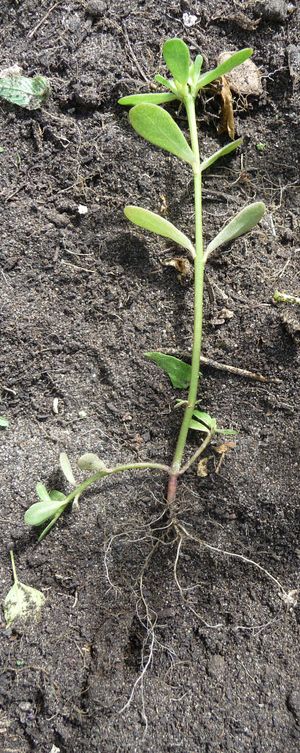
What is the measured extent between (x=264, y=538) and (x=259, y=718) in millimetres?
315

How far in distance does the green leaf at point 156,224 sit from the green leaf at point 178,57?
0.26m

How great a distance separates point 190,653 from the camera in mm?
1188

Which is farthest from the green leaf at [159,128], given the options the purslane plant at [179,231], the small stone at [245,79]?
the small stone at [245,79]

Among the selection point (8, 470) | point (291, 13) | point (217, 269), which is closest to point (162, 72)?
point (291, 13)

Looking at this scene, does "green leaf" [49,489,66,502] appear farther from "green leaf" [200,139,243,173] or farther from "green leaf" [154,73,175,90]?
"green leaf" [154,73,175,90]

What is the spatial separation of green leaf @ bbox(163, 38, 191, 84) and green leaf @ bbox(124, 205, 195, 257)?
0.26 meters

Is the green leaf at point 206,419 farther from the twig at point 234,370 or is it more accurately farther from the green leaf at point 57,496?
the green leaf at point 57,496

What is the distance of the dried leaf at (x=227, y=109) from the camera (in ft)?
4.41

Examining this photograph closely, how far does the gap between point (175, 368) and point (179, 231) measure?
0.88 ft

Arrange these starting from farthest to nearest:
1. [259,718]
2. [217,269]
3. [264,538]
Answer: [217,269], [264,538], [259,718]

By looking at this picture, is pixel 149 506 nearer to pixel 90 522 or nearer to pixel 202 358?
pixel 90 522

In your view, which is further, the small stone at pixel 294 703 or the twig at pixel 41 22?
the twig at pixel 41 22

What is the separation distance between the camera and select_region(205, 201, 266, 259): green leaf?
1194 mm

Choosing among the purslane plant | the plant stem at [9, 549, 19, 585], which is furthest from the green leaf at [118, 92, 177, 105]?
the plant stem at [9, 549, 19, 585]
